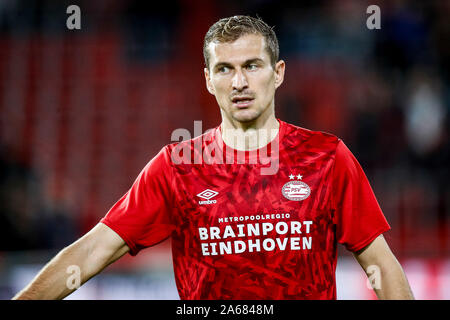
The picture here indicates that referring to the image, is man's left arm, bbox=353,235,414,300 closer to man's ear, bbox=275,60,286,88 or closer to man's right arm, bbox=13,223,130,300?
man's ear, bbox=275,60,286,88

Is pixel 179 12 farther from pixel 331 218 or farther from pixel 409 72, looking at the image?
pixel 331 218

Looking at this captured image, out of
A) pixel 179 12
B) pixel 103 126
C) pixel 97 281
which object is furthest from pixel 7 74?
pixel 97 281

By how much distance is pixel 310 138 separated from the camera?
315cm

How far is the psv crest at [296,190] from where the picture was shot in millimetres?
2988

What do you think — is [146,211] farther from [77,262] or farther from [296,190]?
[296,190]

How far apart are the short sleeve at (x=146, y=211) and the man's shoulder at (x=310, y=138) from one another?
0.58m

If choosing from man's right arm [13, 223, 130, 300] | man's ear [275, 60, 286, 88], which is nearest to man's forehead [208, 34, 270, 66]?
man's ear [275, 60, 286, 88]

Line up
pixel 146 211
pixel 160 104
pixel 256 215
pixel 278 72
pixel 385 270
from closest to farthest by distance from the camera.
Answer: pixel 385 270, pixel 256 215, pixel 146 211, pixel 278 72, pixel 160 104

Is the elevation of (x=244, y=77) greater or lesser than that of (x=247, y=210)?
greater

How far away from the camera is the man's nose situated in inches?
118

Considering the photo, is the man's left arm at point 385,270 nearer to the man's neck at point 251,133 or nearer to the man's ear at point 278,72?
the man's neck at point 251,133

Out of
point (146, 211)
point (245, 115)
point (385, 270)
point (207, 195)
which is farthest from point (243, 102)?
point (385, 270)

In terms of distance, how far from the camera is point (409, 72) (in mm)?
7656

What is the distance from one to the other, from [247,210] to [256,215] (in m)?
0.04
